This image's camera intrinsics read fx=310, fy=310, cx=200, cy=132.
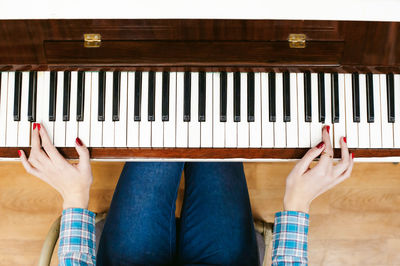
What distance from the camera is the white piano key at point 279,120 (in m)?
1.11

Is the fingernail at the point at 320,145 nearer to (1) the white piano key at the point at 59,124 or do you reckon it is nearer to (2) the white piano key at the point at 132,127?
(2) the white piano key at the point at 132,127

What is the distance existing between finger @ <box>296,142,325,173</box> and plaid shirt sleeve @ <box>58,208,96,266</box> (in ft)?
2.61

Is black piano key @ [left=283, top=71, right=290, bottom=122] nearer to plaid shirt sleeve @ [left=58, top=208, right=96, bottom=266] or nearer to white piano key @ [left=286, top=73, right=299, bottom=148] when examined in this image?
white piano key @ [left=286, top=73, right=299, bottom=148]

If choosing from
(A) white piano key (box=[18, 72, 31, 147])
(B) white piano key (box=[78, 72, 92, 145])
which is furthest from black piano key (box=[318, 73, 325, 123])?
(A) white piano key (box=[18, 72, 31, 147])

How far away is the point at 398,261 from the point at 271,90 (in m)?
1.35

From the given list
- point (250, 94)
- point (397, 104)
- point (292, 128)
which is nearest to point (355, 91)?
point (397, 104)

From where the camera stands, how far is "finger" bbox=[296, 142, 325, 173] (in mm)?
1076

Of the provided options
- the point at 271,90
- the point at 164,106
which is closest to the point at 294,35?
the point at 271,90

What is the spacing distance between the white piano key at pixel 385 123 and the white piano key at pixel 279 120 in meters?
0.36

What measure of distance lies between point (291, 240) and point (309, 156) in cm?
31

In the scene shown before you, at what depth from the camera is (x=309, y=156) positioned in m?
1.08

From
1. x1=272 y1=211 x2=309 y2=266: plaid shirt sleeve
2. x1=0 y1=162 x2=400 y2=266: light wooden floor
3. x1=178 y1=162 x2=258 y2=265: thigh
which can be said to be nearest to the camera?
x1=272 y1=211 x2=309 y2=266: plaid shirt sleeve

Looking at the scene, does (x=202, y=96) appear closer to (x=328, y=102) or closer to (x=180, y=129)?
(x=180, y=129)

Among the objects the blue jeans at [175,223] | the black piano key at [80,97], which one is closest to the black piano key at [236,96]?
the blue jeans at [175,223]
